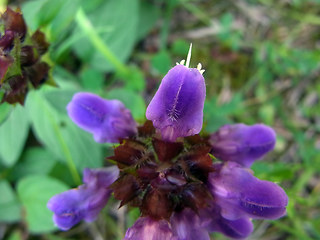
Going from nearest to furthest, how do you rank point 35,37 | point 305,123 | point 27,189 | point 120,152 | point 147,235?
1. point 147,235
2. point 120,152
3. point 35,37
4. point 27,189
5. point 305,123

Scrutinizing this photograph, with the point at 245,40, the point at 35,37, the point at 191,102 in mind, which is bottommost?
the point at 245,40

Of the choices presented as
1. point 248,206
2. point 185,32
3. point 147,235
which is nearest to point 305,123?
point 185,32

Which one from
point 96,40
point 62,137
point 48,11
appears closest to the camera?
point 48,11

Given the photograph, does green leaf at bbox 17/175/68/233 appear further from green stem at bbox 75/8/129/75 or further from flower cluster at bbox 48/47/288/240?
flower cluster at bbox 48/47/288/240

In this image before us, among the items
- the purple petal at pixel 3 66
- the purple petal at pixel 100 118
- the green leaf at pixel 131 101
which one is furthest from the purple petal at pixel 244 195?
the green leaf at pixel 131 101

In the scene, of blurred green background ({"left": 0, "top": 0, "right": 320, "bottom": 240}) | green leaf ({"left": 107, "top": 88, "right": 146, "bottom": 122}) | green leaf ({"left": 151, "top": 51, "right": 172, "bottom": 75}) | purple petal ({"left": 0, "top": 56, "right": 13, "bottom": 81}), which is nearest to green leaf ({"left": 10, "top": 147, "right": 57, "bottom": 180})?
blurred green background ({"left": 0, "top": 0, "right": 320, "bottom": 240})

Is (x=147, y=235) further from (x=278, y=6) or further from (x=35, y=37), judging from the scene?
(x=278, y=6)

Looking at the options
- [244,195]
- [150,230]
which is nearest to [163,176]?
[150,230]

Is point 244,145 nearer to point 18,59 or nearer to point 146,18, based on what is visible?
point 18,59
